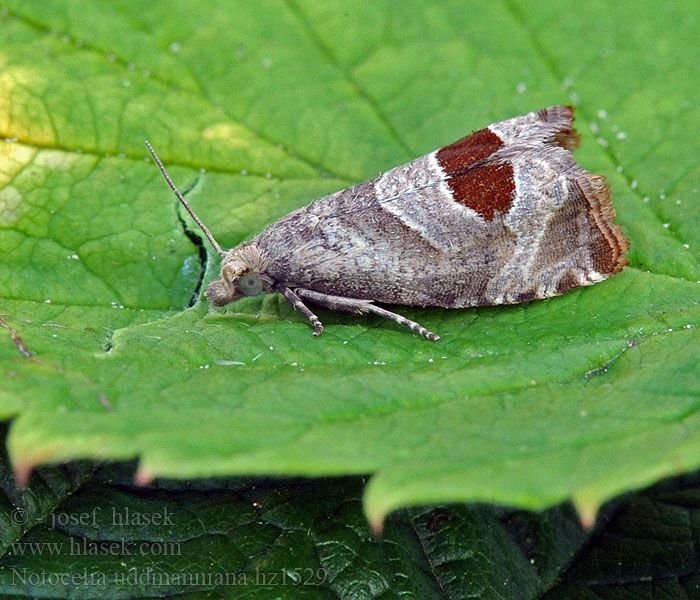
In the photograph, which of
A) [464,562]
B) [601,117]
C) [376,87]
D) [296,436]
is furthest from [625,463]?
[376,87]

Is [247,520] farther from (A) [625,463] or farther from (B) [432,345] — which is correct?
(A) [625,463]

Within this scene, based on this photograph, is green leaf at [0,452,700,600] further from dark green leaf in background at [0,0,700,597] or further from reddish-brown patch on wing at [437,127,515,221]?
reddish-brown patch on wing at [437,127,515,221]

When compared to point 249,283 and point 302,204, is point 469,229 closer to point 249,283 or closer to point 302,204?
point 302,204

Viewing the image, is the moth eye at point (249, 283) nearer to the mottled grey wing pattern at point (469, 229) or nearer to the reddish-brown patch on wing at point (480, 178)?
the mottled grey wing pattern at point (469, 229)

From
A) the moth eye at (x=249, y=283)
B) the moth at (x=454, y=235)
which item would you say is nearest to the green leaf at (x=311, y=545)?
the moth at (x=454, y=235)

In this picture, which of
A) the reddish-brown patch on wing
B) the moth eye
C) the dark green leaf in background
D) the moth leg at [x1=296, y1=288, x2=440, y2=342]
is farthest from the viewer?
the moth eye

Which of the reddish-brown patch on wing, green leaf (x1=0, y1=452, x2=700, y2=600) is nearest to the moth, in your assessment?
the reddish-brown patch on wing
